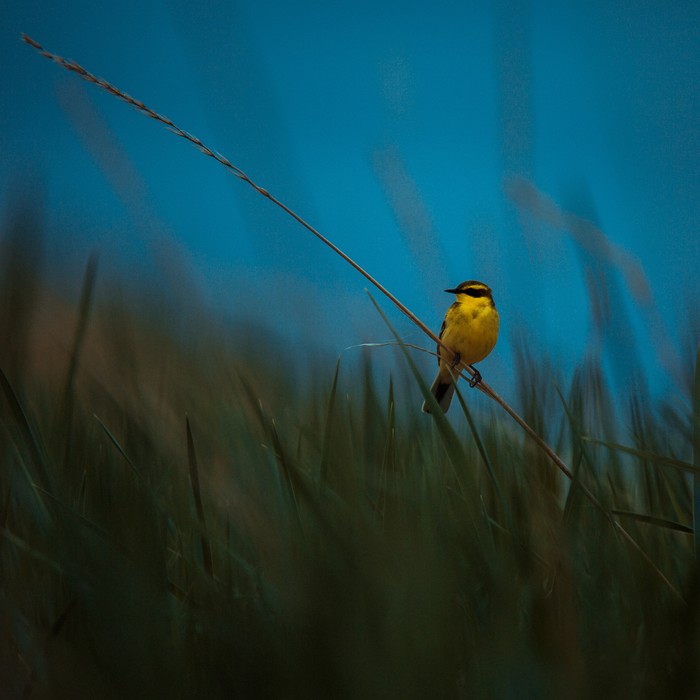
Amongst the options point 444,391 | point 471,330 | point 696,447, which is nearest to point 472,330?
point 471,330

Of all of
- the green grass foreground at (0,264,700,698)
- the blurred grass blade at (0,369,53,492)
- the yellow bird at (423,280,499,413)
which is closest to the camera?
the green grass foreground at (0,264,700,698)

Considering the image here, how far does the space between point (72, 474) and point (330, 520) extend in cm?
25

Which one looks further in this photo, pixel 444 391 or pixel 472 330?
pixel 444 391

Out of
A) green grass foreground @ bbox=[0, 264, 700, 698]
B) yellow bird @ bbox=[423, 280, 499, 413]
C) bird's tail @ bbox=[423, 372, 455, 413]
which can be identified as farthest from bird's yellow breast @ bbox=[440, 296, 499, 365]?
green grass foreground @ bbox=[0, 264, 700, 698]

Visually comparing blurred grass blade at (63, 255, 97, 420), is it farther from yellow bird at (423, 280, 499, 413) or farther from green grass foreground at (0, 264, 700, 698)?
yellow bird at (423, 280, 499, 413)

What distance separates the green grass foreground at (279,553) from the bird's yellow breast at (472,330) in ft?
4.28

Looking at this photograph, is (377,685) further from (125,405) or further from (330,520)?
(125,405)

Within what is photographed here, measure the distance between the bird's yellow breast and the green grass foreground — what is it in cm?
131

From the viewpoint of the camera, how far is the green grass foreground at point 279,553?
13.6 inches

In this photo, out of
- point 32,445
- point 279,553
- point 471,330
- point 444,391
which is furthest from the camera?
point 444,391

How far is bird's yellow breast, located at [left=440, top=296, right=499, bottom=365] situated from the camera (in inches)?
75.7

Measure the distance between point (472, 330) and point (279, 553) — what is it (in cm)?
160

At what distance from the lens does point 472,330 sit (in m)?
1.92

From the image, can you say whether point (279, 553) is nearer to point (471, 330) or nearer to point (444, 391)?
point (471, 330)
